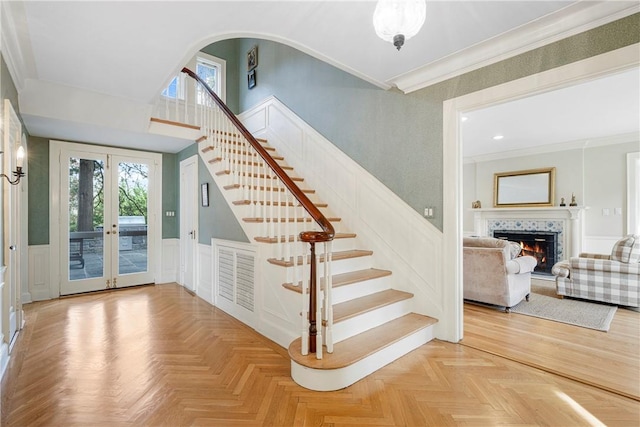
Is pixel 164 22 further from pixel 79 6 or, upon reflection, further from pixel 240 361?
pixel 240 361

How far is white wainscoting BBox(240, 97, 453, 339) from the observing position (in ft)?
9.87

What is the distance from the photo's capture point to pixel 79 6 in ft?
6.73

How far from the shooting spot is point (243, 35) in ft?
7.86

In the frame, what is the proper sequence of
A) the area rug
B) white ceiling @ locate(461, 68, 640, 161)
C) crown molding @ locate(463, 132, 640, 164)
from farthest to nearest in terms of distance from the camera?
1. crown molding @ locate(463, 132, 640, 164)
2. white ceiling @ locate(461, 68, 640, 161)
3. the area rug

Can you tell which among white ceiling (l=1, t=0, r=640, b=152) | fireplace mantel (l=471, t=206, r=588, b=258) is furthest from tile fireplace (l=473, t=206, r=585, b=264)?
white ceiling (l=1, t=0, r=640, b=152)

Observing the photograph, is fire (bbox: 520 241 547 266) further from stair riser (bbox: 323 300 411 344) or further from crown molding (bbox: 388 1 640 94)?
crown molding (bbox: 388 1 640 94)

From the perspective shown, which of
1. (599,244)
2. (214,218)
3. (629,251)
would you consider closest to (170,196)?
(214,218)

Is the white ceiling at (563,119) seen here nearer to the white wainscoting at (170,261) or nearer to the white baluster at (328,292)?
the white baluster at (328,292)

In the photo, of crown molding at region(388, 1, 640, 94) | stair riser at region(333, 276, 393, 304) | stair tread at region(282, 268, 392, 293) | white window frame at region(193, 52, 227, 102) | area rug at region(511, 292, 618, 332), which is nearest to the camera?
crown molding at region(388, 1, 640, 94)

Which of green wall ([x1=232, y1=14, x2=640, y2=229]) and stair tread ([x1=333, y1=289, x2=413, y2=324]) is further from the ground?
green wall ([x1=232, y1=14, x2=640, y2=229])

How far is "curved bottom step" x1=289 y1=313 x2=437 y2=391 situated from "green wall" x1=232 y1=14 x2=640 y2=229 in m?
1.05

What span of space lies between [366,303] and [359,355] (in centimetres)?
63

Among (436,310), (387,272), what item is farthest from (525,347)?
(387,272)

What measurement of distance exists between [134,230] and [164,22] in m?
3.98
